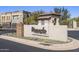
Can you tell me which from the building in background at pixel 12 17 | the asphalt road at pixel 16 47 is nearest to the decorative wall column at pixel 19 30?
the building in background at pixel 12 17

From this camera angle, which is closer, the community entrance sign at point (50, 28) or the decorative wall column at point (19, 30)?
the community entrance sign at point (50, 28)

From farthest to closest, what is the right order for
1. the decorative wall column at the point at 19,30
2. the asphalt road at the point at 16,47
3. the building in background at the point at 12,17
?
the decorative wall column at the point at 19,30, the building in background at the point at 12,17, the asphalt road at the point at 16,47

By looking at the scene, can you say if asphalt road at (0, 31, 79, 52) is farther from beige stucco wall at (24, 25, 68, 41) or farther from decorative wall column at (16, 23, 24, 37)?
decorative wall column at (16, 23, 24, 37)

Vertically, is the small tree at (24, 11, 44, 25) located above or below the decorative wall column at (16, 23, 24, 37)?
above

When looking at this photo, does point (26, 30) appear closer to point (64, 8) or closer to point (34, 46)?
point (34, 46)

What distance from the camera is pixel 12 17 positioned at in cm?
913

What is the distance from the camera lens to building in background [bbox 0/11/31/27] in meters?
9.00

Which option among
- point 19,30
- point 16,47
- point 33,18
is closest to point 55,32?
point 33,18

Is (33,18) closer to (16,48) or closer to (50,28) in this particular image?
(50,28)

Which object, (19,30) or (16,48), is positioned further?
(19,30)

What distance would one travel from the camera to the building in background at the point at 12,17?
9.00 metres

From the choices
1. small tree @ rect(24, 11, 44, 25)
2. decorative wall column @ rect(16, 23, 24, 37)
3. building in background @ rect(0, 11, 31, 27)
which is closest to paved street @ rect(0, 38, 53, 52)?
decorative wall column @ rect(16, 23, 24, 37)

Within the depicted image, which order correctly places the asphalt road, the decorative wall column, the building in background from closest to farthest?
the asphalt road → the building in background → the decorative wall column

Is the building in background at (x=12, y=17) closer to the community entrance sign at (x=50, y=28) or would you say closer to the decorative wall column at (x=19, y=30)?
the decorative wall column at (x=19, y=30)
